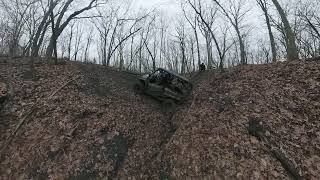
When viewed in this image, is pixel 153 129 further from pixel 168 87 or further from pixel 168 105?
pixel 168 87

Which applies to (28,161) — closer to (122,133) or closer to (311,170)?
(122,133)

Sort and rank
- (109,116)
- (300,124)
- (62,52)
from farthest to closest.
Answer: (62,52) → (109,116) → (300,124)

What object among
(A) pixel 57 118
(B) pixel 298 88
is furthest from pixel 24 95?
(B) pixel 298 88

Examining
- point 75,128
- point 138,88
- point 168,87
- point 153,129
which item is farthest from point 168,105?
point 75,128

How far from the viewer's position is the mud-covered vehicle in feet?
43.1

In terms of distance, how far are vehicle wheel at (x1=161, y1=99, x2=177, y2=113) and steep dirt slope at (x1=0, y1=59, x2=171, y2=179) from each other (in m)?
0.40

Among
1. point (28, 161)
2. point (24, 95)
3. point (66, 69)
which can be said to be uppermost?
point (66, 69)

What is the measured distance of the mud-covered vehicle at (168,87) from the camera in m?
13.1

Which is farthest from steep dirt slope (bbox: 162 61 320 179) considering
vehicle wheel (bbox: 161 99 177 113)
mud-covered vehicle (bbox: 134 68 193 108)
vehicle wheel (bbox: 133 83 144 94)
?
vehicle wheel (bbox: 133 83 144 94)

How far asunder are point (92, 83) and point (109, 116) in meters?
3.52

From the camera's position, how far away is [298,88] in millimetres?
11156

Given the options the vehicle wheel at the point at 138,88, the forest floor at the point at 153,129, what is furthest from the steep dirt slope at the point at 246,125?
the vehicle wheel at the point at 138,88

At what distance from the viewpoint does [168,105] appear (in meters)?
13.4

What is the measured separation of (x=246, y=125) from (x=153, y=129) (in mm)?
3931
